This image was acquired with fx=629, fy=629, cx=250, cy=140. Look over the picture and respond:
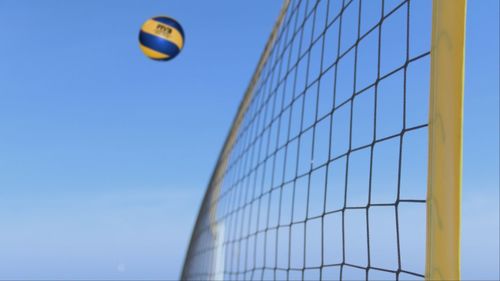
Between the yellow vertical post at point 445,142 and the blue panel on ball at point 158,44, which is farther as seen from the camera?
the blue panel on ball at point 158,44

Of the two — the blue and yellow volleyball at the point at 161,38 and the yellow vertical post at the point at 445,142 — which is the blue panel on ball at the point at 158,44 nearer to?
the blue and yellow volleyball at the point at 161,38

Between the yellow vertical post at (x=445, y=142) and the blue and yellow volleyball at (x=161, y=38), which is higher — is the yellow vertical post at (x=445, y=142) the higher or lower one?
the lower one

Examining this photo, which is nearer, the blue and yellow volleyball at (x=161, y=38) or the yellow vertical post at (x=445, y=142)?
the yellow vertical post at (x=445, y=142)

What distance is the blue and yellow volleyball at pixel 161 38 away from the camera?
7148mm

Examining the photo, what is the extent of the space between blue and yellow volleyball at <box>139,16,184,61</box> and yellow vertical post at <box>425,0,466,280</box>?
5670mm

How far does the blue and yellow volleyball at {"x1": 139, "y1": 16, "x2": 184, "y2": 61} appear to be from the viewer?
715 cm

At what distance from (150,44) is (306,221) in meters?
4.55

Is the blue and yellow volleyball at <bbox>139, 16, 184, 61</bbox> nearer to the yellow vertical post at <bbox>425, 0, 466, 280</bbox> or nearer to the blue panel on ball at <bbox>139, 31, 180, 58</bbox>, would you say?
the blue panel on ball at <bbox>139, 31, 180, 58</bbox>

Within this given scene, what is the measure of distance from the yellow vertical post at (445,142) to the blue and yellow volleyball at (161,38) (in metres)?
5.67

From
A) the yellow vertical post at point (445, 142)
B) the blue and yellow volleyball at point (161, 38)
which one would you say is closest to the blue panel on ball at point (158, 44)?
the blue and yellow volleyball at point (161, 38)

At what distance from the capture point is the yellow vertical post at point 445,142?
5.11 ft

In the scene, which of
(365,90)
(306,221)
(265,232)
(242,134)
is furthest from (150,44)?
(365,90)

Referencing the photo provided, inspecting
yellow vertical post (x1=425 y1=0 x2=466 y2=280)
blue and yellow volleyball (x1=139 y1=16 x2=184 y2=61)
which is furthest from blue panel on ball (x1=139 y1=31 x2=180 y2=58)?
yellow vertical post (x1=425 y1=0 x2=466 y2=280)

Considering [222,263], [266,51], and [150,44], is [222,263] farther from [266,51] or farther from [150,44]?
[150,44]
